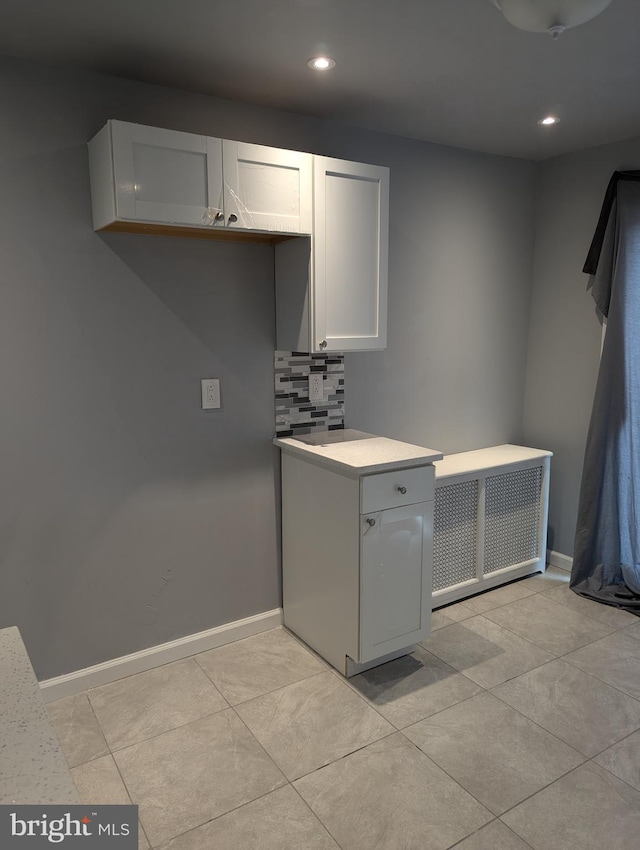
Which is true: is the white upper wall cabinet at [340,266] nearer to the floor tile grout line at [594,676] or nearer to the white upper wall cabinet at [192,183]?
the white upper wall cabinet at [192,183]

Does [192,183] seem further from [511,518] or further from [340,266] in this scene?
[511,518]

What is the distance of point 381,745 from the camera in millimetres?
2193

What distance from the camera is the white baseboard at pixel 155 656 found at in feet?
8.08

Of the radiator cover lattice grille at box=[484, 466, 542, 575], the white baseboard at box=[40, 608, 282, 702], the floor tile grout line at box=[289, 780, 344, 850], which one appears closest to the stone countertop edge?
the floor tile grout line at box=[289, 780, 344, 850]

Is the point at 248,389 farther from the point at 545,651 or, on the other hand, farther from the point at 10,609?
the point at 545,651

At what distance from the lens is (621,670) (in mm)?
2664

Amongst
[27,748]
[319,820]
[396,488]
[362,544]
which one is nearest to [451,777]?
[319,820]

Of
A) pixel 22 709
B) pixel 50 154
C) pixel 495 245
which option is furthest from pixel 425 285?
pixel 22 709

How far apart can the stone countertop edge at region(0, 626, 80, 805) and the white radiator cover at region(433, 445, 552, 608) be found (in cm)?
220

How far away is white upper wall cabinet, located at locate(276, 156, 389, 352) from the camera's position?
2477 mm

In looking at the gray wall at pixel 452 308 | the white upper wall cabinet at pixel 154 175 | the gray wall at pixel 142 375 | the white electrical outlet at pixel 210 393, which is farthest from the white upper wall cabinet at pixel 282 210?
the gray wall at pixel 452 308

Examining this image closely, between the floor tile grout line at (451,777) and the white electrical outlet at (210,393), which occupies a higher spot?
the white electrical outlet at (210,393)

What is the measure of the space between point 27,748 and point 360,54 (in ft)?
7.25

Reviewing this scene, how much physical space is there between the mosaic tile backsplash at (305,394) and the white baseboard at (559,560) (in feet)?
5.55
